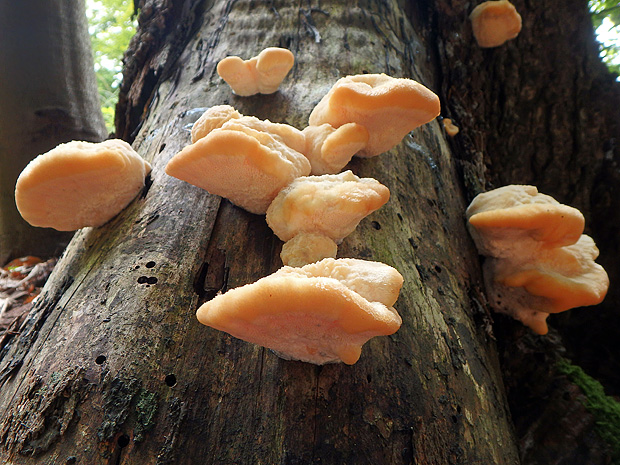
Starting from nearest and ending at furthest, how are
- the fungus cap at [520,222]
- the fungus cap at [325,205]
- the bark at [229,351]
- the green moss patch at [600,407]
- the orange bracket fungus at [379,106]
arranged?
the bark at [229,351] < the fungus cap at [325,205] < the orange bracket fungus at [379,106] < the fungus cap at [520,222] < the green moss patch at [600,407]

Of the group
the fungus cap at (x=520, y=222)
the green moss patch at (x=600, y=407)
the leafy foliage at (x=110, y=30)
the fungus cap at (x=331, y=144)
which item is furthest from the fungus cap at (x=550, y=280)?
the leafy foliage at (x=110, y=30)

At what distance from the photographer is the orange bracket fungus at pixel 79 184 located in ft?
5.63

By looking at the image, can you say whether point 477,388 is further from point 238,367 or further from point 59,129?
point 59,129

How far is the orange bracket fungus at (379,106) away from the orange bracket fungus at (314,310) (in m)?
0.83

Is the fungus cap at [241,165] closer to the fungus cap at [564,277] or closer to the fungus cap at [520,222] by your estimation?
the fungus cap at [520,222]

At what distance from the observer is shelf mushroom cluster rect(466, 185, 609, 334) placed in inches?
84.8

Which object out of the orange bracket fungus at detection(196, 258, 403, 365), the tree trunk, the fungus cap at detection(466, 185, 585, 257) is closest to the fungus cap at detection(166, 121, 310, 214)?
the orange bracket fungus at detection(196, 258, 403, 365)

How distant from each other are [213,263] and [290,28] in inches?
82.6

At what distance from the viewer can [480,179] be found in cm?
324

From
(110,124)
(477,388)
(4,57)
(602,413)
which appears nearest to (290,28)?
(477,388)

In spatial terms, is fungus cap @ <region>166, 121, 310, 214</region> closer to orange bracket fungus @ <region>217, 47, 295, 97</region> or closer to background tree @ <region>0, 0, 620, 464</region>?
background tree @ <region>0, 0, 620, 464</region>

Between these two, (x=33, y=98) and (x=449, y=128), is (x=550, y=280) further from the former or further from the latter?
(x=33, y=98)

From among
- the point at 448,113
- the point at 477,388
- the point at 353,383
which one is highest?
the point at 448,113

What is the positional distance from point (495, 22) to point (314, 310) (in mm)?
4083
